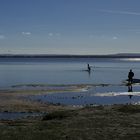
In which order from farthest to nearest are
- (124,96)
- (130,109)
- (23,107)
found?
(124,96) < (23,107) < (130,109)

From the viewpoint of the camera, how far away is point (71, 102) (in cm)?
3584

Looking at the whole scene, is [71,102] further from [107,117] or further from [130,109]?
[107,117]

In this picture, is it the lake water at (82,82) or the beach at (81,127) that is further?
the lake water at (82,82)

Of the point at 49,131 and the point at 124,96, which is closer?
the point at 49,131

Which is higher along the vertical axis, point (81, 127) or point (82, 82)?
point (82, 82)

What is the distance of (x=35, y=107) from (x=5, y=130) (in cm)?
1352

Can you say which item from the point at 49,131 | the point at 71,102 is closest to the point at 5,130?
the point at 49,131

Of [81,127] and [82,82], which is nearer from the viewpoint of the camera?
[81,127]

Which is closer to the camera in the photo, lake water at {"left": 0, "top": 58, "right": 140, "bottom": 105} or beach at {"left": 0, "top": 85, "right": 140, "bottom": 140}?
beach at {"left": 0, "top": 85, "right": 140, "bottom": 140}

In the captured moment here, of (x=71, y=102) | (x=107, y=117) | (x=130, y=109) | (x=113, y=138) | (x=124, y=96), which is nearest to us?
(x=113, y=138)

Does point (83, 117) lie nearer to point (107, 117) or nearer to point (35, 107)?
point (107, 117)

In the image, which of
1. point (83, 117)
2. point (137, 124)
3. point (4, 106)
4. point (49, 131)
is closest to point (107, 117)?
point (83, 117)

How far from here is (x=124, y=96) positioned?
136 ft

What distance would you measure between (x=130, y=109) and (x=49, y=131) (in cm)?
807
